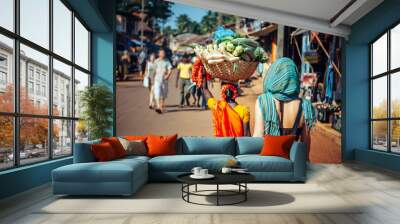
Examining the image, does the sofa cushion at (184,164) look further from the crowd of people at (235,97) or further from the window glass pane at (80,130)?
the crowd of people at (235,97)

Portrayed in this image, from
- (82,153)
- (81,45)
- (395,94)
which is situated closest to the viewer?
(82,153)

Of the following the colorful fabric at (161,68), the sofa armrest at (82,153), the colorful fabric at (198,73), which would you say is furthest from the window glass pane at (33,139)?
the colorful fabric at (198,73)

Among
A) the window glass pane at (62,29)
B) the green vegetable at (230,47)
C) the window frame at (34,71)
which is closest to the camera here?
the window frame at (34,71)

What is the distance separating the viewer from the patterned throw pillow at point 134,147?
6.68 m

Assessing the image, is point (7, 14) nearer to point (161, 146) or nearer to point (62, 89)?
point (62, 89)

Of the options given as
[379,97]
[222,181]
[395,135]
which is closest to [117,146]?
[222,181]

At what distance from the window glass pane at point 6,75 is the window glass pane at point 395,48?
7.27 metres

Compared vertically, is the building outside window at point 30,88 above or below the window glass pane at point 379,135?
above

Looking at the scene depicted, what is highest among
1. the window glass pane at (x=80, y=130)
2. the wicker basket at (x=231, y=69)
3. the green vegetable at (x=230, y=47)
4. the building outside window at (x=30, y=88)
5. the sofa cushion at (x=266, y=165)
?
the green vegetable at (x=230, y=47)

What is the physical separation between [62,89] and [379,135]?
7.01m

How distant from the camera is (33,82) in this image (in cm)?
607

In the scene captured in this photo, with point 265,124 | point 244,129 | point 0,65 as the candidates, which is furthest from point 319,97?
point 0,65

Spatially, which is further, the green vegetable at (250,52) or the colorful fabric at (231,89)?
the colorful fabric at (231,89)

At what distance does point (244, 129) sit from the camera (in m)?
9.09
